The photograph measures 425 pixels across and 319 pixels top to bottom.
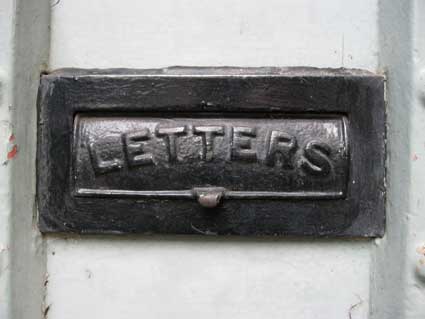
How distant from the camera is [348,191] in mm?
625

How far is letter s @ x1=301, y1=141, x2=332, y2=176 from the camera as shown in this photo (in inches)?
24.5

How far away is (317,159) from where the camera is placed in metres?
0.62

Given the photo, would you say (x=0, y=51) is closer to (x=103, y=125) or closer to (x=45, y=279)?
(x=103, y=125)

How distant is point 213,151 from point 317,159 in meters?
0.15

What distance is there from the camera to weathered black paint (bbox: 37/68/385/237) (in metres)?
0.62

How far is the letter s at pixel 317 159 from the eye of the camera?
621mm

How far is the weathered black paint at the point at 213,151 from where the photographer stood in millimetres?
624

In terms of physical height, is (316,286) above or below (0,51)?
below

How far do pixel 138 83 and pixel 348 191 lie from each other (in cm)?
34

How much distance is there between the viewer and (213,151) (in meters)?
0.63

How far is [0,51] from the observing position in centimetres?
59

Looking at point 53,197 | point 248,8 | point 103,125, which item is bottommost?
point 53,197

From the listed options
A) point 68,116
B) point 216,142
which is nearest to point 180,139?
point 216,142

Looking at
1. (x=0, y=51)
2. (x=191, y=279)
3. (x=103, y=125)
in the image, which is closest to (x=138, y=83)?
(x=103, y=125)
